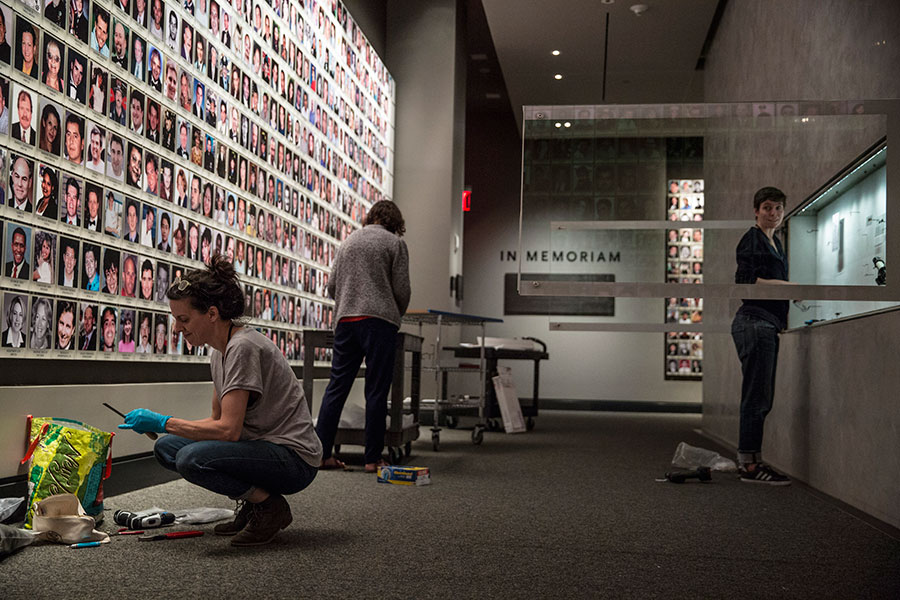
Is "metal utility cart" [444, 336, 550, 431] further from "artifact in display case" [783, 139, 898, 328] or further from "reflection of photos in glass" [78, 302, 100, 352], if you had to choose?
"reflection of photos in glass" [78, 302, 100, 352]

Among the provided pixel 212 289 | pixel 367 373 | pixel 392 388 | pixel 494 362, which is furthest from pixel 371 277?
pixel 494 362

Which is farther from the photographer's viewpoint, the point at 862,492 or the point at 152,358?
the point at 152,358

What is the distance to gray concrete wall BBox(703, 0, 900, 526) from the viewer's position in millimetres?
3338

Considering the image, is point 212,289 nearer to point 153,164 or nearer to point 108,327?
point 108,327

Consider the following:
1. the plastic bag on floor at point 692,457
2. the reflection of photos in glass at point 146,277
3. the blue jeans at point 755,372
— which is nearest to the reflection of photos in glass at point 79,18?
the reflection of photos in glass at point 146,277

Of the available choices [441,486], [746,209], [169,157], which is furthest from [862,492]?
[169,157]

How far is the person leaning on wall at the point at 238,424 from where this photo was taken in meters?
2.53

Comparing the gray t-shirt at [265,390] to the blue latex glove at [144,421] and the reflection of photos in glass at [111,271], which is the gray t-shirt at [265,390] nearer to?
the blue latex glove at [144,421]

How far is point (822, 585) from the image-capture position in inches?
90.6

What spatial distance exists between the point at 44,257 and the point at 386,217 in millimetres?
1940

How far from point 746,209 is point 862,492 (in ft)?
4.54

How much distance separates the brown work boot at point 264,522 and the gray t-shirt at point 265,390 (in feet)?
0.55

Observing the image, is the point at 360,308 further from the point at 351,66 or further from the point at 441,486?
the point at 351,66

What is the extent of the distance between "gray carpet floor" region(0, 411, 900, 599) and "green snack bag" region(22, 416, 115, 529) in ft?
0.56
